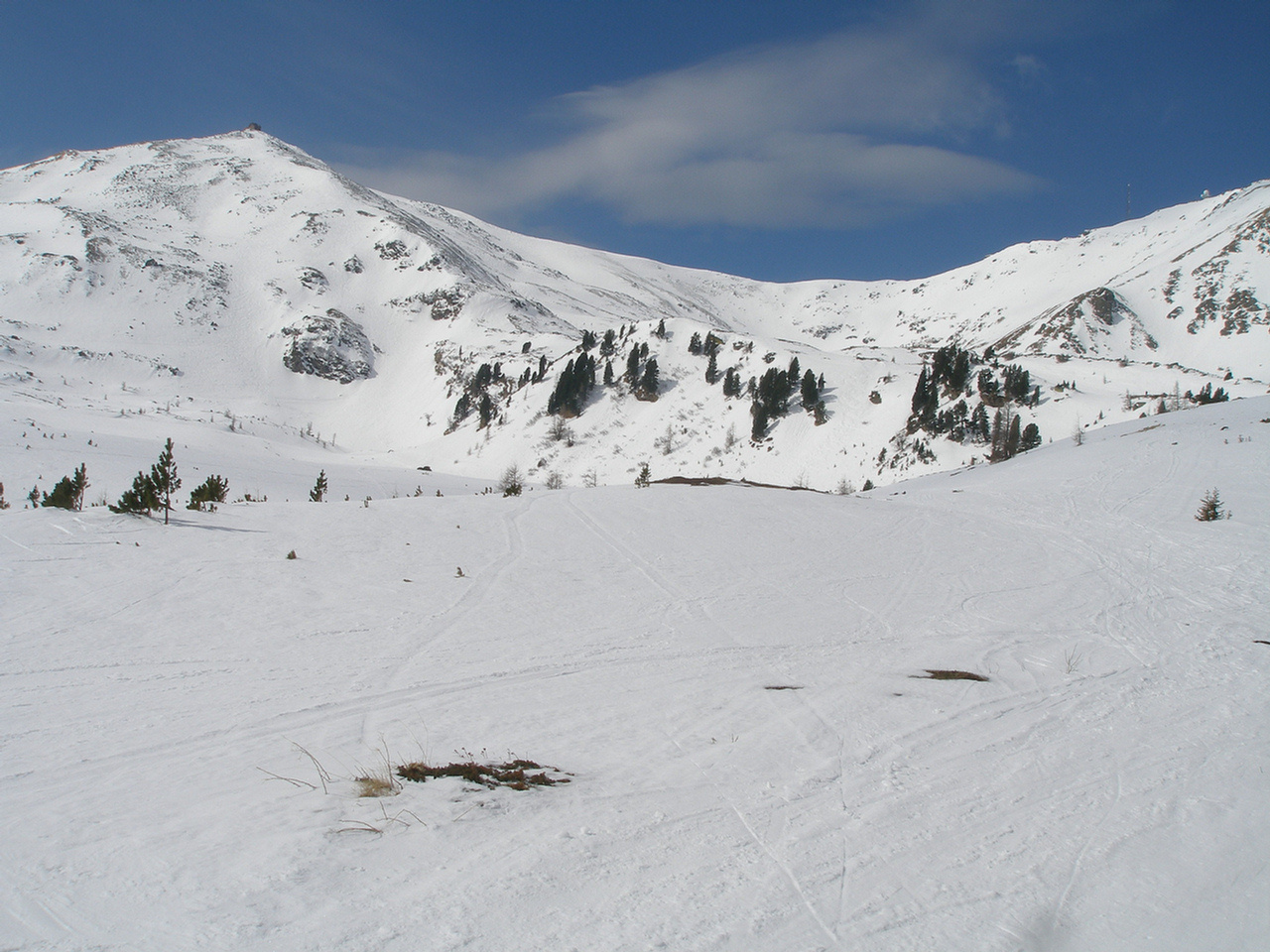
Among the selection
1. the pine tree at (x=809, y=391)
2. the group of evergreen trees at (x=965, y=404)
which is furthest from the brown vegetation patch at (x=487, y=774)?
the pine tree at (x=809, y=391)

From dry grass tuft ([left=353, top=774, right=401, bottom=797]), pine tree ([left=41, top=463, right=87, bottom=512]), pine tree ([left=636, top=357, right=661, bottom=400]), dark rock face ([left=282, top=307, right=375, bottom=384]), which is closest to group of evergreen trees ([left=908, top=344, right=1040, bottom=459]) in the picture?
pine tree ([left=636, top=357, right=661, bottom=400])

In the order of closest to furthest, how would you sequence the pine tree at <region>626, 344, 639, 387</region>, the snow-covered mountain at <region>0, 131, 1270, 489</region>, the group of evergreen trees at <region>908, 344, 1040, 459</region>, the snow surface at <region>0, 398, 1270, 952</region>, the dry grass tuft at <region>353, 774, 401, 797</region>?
the snow surface at <region>0, 398, 1270, 952</region>
the dry grass tuft at <region>353, 774, 401, 797</region>
the group of evergreen trees at <region>908, 344, 1040, 459</region>
the snow-covered mountain at <region>0, 131, 1270, 489</region>
the pine tree at <region>626, 344, 639, 387</region>

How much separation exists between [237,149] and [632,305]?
7675 centimetres

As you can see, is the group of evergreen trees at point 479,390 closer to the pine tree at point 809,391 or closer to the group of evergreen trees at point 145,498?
the pine tree at point 809,391

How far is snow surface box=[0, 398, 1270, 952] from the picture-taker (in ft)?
8.15

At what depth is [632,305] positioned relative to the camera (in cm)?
12569

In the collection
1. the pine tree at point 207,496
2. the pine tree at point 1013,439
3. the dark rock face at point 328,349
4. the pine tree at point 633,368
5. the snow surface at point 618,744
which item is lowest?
the snow surface at point 618,744

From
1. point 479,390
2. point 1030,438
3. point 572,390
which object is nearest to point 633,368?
point 572,390

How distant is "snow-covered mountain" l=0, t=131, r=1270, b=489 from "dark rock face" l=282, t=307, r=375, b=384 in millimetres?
250

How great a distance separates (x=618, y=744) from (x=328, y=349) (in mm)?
80333

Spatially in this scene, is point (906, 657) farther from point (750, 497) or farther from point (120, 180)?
point (120, 180)

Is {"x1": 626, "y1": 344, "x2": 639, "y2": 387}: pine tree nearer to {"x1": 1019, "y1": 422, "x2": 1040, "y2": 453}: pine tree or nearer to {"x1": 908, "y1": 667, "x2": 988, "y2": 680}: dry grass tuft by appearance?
{"x1": 1019, "y1": 422, "x2": 1040, "y2": 453}: pine tree

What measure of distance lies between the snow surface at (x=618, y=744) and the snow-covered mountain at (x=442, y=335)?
16747 mm

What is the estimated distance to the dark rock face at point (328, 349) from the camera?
73125 millimetres
